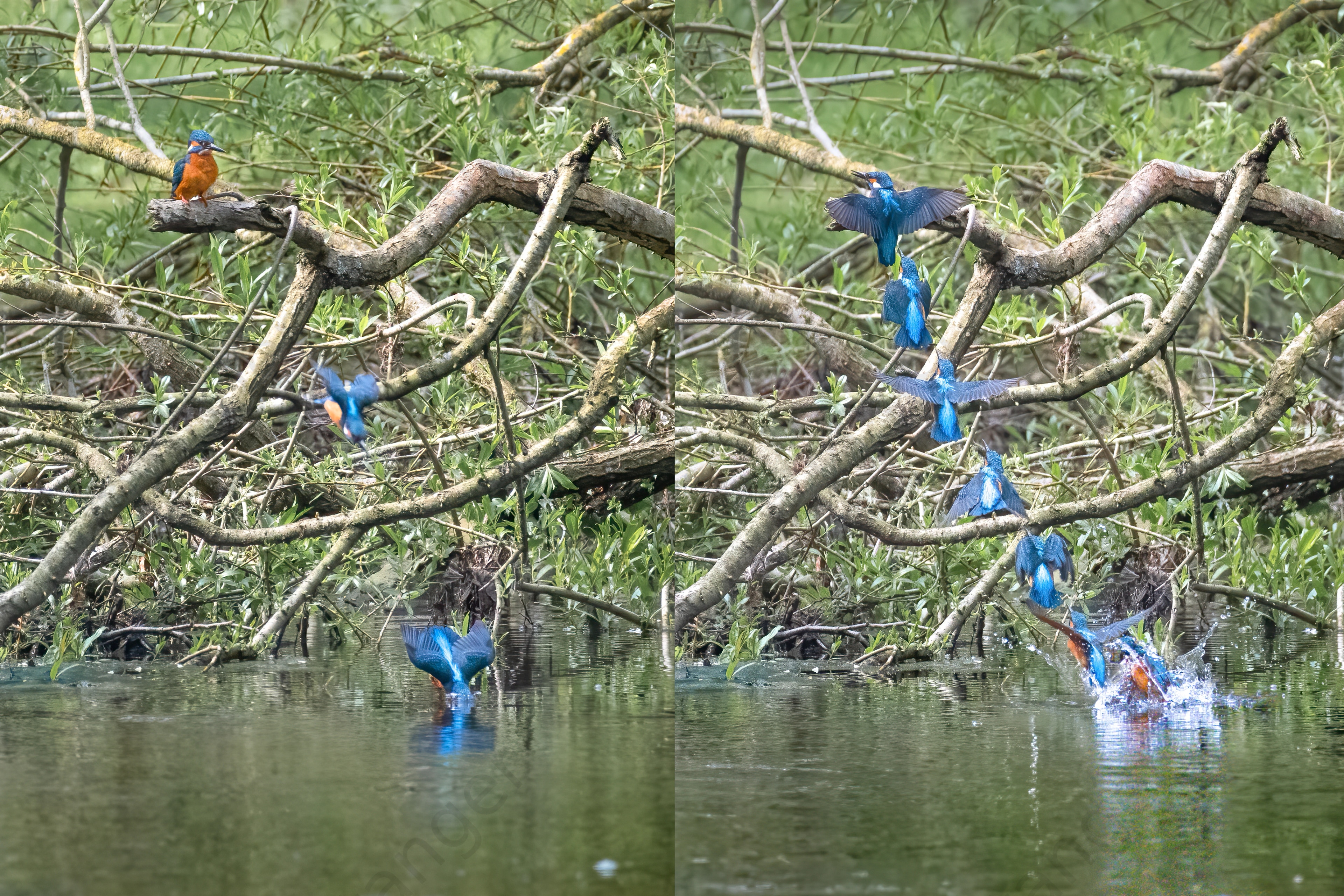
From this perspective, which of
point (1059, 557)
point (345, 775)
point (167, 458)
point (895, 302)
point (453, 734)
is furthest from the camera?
point (895, 302)

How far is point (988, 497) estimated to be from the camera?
2236 mm

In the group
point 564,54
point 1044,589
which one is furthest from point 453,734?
point 564,54

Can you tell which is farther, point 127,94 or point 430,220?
point 127,94

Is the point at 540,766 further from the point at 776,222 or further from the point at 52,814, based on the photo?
the point at 776,222

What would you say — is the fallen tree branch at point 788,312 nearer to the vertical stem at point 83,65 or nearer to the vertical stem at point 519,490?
the vertical stem at point 519,490

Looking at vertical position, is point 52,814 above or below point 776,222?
below

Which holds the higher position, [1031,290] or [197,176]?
[197,176]

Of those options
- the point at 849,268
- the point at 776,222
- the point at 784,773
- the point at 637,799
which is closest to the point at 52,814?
the point at 637,799

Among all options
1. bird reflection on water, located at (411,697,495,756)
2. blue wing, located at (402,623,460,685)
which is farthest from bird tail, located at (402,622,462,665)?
bird reflection on water, located at (411,697,495,756)

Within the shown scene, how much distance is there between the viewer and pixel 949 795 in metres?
1.64

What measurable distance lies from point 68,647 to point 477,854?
846 mm

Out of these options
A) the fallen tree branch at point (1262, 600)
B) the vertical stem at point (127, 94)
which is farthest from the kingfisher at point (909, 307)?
the vertical stem at point (127, 94)

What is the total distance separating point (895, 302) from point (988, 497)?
1.24ft

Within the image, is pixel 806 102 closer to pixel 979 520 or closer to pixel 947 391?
pixel 947 391
